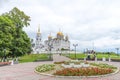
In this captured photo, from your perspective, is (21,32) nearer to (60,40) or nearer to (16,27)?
(16,27)

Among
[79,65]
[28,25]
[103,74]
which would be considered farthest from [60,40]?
[103,74]

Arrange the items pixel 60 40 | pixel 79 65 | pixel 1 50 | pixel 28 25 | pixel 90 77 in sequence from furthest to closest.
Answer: pixel 60 40
pixel 28 25
pixel 1 50
pixel 79 65
pixel 90 77

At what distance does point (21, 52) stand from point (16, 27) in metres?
5.44

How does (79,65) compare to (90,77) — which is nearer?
(90,77)

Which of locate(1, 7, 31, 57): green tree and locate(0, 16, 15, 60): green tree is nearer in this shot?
locate(0, 16, 15, 60): green tree

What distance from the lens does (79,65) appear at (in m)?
23.7

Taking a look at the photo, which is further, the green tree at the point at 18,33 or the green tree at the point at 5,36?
the green tree at the point at 18,33


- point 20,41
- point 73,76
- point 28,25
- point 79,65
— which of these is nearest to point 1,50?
point 20,41

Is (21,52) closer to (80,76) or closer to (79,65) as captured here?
(79,65)

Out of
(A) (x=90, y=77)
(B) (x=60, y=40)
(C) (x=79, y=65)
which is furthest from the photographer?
(B) (x=60, y=40)

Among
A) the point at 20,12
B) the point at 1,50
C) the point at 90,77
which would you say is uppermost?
the point at 20,12

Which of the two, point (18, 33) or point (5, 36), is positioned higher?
point (18, 33)

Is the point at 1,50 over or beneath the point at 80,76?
over

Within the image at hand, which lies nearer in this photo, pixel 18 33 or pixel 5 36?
pixel 5 36
